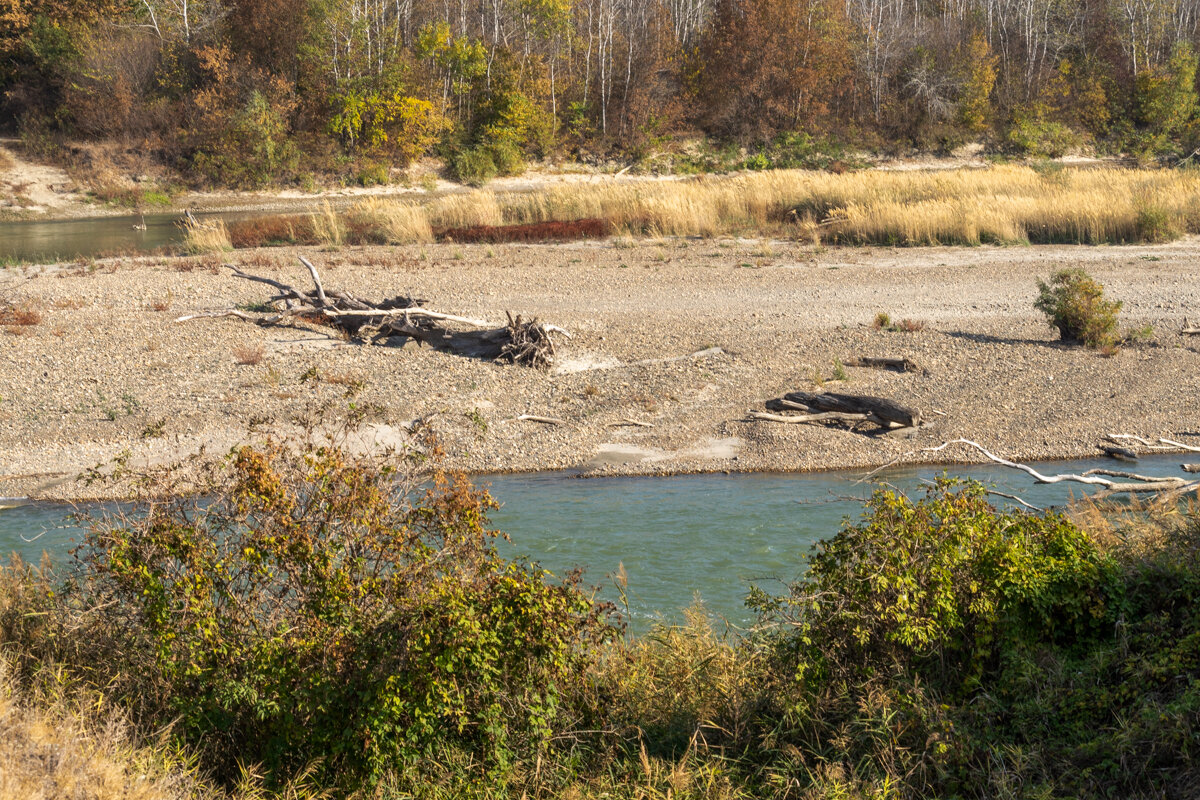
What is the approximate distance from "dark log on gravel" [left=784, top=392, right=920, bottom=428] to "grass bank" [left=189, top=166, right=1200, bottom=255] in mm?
11274

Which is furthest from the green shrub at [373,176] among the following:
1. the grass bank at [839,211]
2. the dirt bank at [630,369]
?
the dirt bank at [630,369]

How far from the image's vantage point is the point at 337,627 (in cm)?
458

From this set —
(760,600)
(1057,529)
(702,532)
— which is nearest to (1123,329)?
(702,532)

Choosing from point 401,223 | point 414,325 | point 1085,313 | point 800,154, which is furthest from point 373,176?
point 1085,313

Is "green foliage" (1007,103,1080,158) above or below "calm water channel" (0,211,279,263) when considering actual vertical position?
above

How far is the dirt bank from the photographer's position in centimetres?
1109

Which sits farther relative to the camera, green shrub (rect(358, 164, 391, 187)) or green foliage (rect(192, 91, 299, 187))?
green shrub (rect(358, 164, 391, 187))

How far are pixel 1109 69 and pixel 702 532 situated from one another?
6105cm

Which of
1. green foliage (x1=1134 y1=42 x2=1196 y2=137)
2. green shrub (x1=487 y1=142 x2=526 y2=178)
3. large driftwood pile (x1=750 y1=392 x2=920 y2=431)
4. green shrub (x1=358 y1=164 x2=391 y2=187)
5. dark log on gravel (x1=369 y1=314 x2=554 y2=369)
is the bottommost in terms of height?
large driftwood pile (x1=750 y1=392 x2=920 y2=431)

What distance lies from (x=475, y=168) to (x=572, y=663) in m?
43.6

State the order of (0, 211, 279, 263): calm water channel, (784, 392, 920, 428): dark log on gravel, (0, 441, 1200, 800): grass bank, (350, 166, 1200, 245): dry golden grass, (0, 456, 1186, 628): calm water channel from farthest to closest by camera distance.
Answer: (0, 211, 279, 263): calm water channel < (350, 166, 1200, 245): dry golden grass < (784, 392, 920, 428): dark log on gravel < (0, 456, 1186, 628): calm water channel < (0, 441, 1200, 800): grass bank

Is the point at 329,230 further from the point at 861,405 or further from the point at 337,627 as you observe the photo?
the point at 337,627

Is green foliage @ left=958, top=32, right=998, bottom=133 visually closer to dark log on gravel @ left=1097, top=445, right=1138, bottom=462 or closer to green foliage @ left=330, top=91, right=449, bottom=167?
green foliage @ left=330, top=91, right=449, bottom=167

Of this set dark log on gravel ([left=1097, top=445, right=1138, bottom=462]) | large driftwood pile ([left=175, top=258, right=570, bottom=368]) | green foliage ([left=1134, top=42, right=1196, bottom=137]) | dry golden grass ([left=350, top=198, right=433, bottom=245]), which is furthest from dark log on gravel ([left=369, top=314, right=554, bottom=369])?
green foliage ([left=1134, top=42, right=1196, bottom=137])
